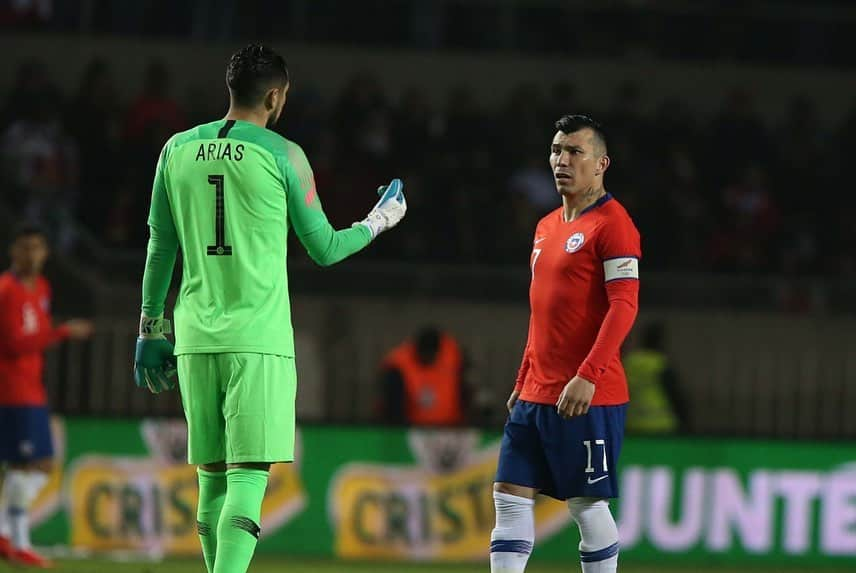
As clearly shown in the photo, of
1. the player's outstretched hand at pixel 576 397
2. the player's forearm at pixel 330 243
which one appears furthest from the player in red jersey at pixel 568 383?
the player's forearm at pixel 330 243

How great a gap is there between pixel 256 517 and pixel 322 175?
961 centimetres

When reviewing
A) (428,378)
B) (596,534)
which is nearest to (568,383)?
(596,534)

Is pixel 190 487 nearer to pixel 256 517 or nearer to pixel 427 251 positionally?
pixel 427 251

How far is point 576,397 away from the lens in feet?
20.8

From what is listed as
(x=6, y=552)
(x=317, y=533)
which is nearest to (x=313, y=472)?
(x=317, y=533)

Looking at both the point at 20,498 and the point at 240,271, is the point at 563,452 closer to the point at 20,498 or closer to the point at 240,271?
the point at 240,271

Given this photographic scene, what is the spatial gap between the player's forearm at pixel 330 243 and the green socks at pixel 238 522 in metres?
0.82

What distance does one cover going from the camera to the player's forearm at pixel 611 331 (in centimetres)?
635

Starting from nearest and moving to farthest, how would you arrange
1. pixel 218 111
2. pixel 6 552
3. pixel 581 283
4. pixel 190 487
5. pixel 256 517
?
pixel 256 517 → pixel 581 283 → pixel 6 552 → pixel 190 487 → pixel 218 111

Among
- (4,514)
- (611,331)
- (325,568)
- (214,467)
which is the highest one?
(611,331)

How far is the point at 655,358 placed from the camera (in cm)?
1280

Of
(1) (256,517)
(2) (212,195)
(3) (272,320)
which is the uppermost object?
(2) (212,195)

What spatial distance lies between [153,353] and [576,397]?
1.62 meters

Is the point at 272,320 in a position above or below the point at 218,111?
below
